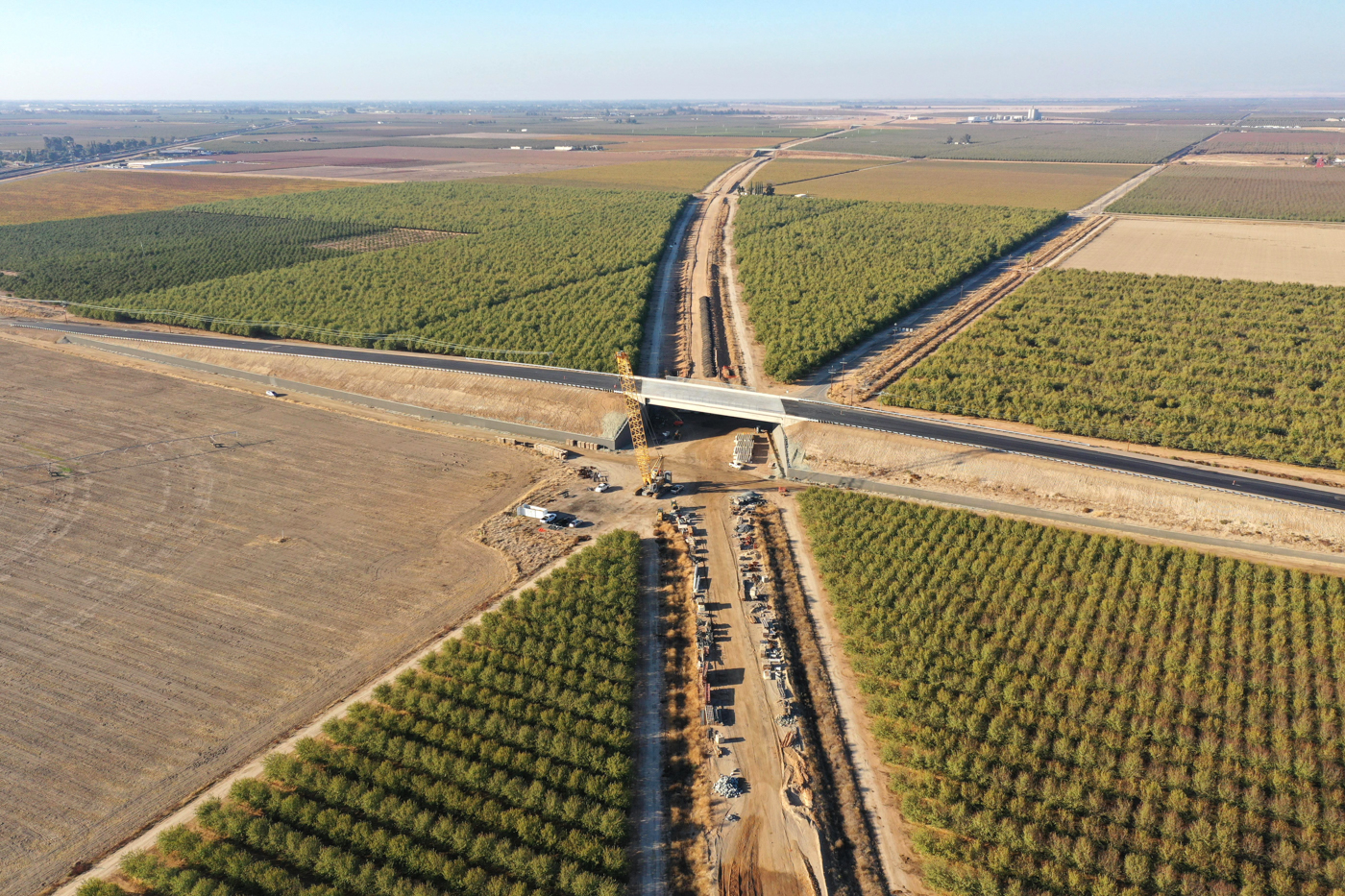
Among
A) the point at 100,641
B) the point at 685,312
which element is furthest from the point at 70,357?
the point at 685,312

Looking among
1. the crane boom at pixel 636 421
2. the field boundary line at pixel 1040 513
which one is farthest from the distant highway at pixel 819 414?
the crane boom at pixel 636 421

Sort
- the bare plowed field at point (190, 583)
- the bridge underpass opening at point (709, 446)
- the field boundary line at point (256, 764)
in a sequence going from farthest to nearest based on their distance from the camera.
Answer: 1. the bridge underpass opening at point (709, 446)
2. the bare plowed field at point (190, 583)
3. the field boundary line at point (256, 764)

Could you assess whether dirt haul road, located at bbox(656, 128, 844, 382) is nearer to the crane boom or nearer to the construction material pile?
the crane boom

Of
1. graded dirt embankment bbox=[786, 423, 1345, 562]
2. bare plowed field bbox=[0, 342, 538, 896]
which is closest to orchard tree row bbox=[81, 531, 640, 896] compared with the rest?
bare plowed field bbox=[0, 342, 538, 896]

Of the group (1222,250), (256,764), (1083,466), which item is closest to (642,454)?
(256,764)

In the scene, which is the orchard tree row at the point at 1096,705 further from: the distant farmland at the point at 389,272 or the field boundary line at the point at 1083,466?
the distant farmland at the point at 389,272

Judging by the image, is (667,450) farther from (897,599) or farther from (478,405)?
(897,599)

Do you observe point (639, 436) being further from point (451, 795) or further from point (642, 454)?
point (451, 795)
